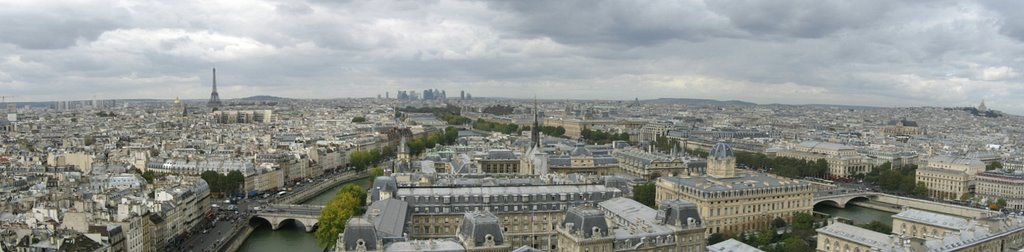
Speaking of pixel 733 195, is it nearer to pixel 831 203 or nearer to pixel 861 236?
pixel 861 236

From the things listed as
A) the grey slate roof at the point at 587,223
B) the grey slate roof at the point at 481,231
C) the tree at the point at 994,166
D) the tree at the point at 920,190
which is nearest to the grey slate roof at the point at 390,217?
the grey slate roof at the point at 481,231

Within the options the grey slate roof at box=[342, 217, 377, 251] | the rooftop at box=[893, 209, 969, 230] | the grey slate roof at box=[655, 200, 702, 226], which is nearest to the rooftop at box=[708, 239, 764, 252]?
the grey slate roof at box=[655, 200, 702, 226]

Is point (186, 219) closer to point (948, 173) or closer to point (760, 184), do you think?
point (760, 184)

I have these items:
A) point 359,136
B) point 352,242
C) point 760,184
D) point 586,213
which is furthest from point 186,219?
point 359,136

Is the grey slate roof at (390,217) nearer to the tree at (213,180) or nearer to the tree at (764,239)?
the tree at (764,239)

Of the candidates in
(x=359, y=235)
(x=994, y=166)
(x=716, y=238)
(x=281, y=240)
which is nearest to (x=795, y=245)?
(x=716, y=238)
